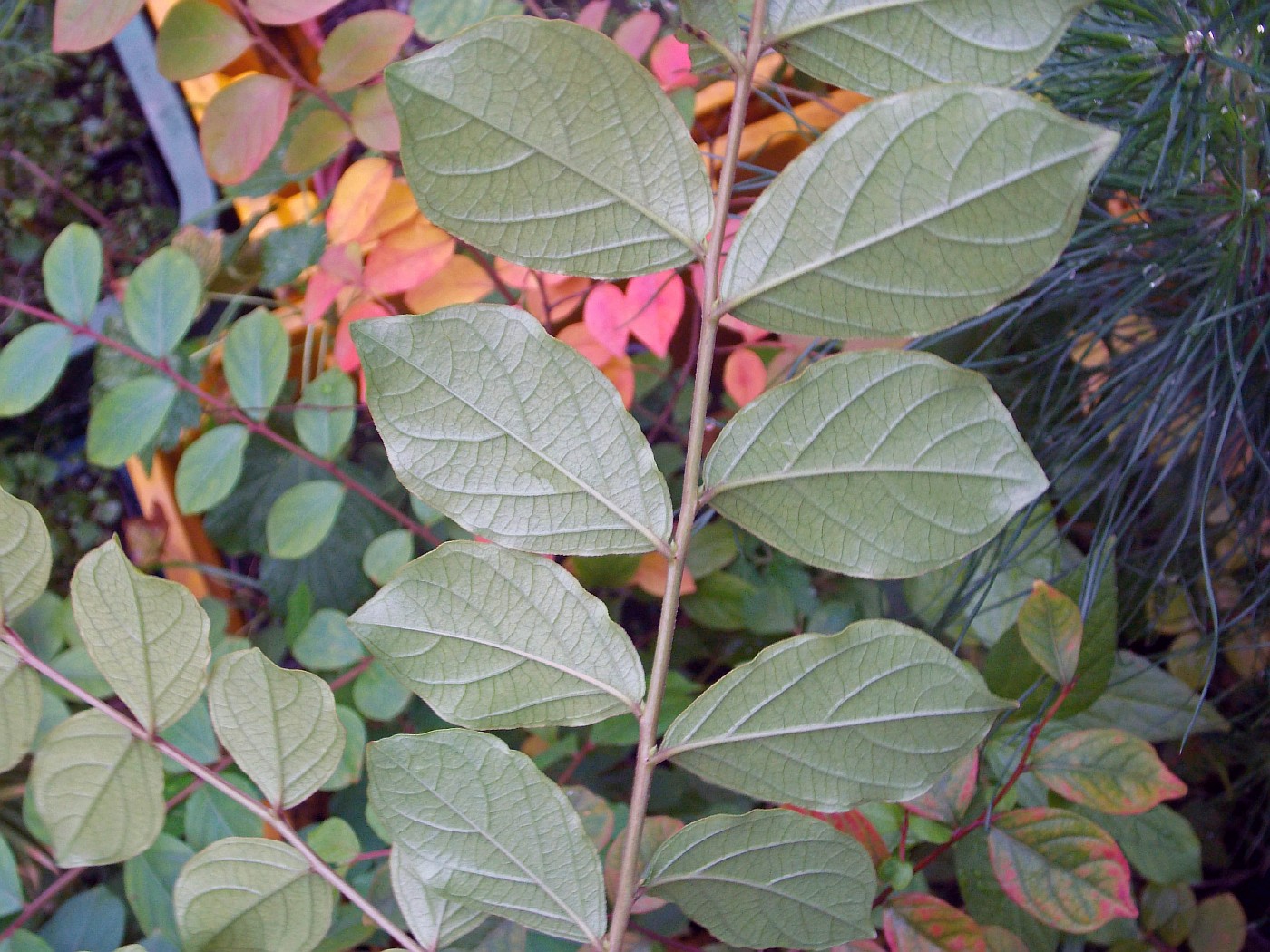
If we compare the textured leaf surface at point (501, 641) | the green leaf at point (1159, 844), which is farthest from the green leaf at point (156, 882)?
the green leaf at point (1159, 844)

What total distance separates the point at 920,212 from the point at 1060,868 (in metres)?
0.30

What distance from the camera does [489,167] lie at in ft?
0.69

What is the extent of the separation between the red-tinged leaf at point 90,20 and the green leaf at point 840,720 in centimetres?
53

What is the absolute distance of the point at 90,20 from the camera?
523 mm

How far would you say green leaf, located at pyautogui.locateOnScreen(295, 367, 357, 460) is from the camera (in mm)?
590

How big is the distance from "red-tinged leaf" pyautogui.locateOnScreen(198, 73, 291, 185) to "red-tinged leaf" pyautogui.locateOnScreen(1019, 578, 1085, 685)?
52 centimetres

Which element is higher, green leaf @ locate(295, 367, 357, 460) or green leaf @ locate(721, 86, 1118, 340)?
green leaf @ locate(721, 86, 1118, 340)

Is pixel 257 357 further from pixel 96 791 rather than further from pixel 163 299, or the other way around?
pixel 96 791

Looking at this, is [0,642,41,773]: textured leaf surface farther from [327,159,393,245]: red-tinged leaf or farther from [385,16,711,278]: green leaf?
[327,159,393,245]: red-tinged leaf

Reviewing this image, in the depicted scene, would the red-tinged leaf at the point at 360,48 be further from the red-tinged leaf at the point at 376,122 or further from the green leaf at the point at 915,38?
the green leaf at the point at 915,38

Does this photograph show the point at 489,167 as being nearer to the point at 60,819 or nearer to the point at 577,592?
the point at 577,592

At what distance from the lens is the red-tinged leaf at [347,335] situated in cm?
64

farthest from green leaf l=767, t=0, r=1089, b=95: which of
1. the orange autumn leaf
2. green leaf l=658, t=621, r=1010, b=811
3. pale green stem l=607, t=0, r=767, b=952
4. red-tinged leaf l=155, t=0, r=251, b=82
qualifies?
red-tinged leaf l=155, t=0, r=251, b=82

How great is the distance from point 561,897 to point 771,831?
Result: 0.06m
